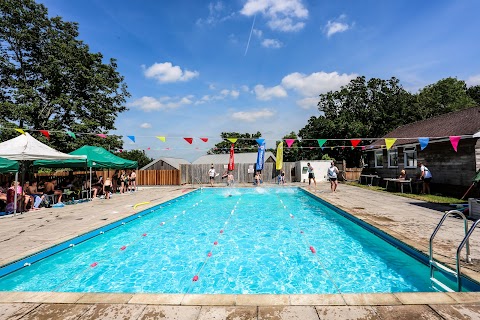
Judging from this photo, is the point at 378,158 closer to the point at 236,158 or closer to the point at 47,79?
the point at 236,158

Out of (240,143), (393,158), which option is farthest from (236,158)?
(393,158)

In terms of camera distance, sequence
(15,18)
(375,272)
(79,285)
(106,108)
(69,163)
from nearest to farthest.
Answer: (79,285) → (375,272) → (69,163) → (15,18) → (106,108)

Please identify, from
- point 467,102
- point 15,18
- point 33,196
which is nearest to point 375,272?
point 33,196

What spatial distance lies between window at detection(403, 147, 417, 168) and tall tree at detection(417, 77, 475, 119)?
23.4 meters

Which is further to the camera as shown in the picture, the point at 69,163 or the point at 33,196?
the point at 69,163

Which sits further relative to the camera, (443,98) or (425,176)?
(443,98)

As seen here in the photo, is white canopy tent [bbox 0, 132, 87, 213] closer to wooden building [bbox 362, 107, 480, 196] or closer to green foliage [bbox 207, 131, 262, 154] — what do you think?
wooden building [bbox 362, 107, 480, 196]

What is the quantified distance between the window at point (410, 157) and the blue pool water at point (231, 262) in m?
9.68

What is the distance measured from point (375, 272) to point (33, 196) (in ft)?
40.3

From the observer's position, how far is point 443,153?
12.6 metres

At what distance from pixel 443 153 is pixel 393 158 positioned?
472 cm

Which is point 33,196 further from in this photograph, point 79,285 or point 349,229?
point 349,229

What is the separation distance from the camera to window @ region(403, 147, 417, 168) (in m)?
15.0

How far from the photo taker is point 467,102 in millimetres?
38469
